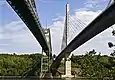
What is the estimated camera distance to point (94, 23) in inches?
518

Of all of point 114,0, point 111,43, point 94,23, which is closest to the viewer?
point 114,0

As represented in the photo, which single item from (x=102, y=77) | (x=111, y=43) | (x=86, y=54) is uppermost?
(x=86, y=54)

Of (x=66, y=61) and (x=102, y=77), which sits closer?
(x=102, y=77)

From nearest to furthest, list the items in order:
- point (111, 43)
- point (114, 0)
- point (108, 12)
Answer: point (114, 0), point (108, 12), point (111, 43)

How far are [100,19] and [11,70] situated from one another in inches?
1257

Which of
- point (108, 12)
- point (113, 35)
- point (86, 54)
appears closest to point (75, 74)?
point (86, 54)

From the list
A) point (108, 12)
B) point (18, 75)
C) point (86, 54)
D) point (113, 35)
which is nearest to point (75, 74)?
point (86, 54)

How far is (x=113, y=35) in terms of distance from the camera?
45.8ft

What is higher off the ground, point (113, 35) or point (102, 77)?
point (113, 35)

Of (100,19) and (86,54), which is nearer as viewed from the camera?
(100,19)

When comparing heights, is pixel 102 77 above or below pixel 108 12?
below

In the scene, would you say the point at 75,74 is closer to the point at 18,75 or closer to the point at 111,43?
the point at 18,75

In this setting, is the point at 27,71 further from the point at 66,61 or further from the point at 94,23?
the point at 94,23

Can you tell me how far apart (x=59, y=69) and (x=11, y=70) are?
8515 millimetres
